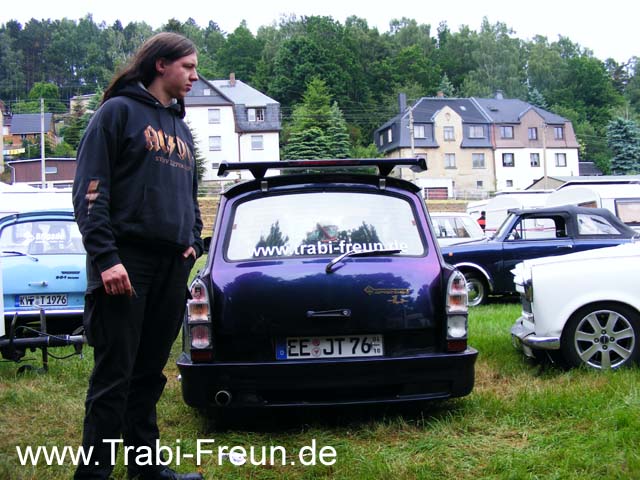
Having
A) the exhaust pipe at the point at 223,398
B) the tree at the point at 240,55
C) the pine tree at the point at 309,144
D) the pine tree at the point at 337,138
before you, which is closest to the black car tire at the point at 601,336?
the exhaust pipe at the point at 223,398

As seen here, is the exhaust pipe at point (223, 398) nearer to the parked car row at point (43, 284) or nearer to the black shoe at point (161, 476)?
the black shoe at point (161, 476)

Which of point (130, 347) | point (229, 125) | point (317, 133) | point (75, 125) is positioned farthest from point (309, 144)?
point (130, 347)

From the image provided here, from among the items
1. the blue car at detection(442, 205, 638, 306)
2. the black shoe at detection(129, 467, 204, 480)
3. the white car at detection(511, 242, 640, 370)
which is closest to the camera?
the black shoe at detection(129, 467, 204, 480)

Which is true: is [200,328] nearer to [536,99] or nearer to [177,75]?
[177,75]

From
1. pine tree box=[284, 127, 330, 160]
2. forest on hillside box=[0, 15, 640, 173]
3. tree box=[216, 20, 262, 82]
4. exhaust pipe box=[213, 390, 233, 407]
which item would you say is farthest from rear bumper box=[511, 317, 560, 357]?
tree box=[216, 20, 262, 82]

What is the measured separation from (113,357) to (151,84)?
131 centimetres

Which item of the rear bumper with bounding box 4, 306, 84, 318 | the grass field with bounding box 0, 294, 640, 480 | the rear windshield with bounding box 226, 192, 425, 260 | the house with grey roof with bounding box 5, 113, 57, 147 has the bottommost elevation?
the grass field with bounding box 0, 294, 640, 480

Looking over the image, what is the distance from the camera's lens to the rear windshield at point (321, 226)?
14.4ft

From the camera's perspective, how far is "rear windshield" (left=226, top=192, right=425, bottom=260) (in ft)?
14.4

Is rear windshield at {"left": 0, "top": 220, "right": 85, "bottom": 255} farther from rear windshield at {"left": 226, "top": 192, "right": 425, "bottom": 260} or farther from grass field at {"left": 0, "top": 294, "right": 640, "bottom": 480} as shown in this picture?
rear windshield at {"left": 226, "top": 192, "right": 425, "bottom": 260}

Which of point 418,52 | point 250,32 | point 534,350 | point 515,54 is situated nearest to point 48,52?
point 250,32

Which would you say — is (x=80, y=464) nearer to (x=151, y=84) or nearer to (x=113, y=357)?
(x=113, y=357)

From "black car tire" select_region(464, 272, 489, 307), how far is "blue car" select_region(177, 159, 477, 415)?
8318mm

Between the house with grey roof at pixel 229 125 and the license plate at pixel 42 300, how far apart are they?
61.1 meters
